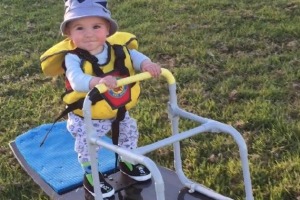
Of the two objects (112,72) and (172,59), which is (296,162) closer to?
(112,72)

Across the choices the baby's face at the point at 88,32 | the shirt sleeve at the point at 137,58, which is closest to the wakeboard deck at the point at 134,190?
the shirt sleeve at the point at 137,58

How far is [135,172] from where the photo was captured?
12.6ft

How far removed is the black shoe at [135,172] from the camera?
3.83 meters

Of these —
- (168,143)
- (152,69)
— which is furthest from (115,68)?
(168,143)

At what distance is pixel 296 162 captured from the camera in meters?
3.90

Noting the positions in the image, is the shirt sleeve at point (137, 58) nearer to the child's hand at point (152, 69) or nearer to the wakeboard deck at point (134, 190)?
the child's hand at point (152, 69)

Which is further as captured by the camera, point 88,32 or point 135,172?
point 135,172

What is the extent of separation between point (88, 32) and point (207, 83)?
2409mm

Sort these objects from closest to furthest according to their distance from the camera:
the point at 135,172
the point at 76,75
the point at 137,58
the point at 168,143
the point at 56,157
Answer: the point at 168,143, the point at 76,75, the point at 137,58, the point at 135,172, the point at 56,157

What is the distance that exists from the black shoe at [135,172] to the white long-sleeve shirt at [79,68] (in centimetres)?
77

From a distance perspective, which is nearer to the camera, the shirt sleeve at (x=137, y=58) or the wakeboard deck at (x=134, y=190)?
the shirt sleeve at (x=137, y=58)

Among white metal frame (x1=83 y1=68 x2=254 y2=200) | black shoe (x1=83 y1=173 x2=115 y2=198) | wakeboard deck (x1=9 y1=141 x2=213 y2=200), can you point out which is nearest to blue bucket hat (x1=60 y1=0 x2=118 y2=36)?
white metal frame (x1=83 y1=68 x2=254 y2=200)

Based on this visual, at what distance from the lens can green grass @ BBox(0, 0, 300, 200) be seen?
403cm

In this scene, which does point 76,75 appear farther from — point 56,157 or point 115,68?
point 56,157
